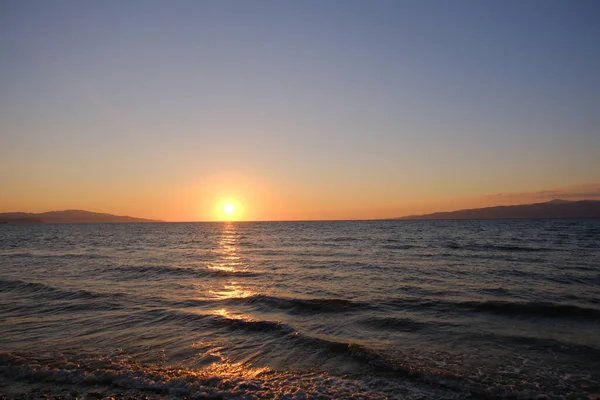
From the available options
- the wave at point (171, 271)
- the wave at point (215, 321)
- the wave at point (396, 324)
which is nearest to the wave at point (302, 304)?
the wave at point (396, 324)

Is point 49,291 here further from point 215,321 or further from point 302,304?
point 302,304

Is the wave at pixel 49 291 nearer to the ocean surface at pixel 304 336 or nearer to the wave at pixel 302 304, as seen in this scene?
the ocean surface at pixel 304 336

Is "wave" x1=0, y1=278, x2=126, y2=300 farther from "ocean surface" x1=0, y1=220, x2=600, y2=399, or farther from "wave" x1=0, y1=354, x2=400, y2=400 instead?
"wave" x1=0, y1=354, x2=400, y2=400

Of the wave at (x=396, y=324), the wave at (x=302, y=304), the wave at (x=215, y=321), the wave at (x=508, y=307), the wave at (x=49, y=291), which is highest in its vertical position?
the wave at (x=49, y=291)

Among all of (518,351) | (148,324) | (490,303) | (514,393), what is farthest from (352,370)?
(490,303)

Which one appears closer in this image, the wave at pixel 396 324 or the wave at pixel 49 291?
the wave at pixel 396 324

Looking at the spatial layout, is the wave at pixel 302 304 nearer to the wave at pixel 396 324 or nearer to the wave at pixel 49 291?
the wave at pixel 396 324

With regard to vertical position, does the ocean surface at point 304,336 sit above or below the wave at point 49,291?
below

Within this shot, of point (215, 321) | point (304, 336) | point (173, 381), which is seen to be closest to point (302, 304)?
point (215, 321)

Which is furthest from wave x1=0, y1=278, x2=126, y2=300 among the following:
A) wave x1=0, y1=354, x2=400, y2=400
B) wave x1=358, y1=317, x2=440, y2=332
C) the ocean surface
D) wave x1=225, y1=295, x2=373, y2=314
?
wave x1=358, y1=317, x2=440, y2=332

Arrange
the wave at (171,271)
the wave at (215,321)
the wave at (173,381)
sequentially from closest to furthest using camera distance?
the wave at (173,381) < the wave at (215,321) < the wave at (171,271)

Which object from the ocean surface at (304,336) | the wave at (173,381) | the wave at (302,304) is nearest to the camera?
the wave at (173,381)

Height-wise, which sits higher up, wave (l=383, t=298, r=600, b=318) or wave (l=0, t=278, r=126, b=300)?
wave (l=0, t=278, r=126, b=300)

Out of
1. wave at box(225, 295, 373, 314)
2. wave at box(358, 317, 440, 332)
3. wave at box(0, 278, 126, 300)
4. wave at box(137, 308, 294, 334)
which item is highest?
wave at box(0, 278, 126, 300)
